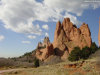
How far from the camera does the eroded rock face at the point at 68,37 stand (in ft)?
346

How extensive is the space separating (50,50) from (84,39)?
30018 mm

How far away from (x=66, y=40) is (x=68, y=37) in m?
5.28

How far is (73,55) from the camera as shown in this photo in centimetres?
6544

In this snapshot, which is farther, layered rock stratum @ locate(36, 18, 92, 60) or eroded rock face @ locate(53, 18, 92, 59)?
eroded rock face @ locate(53, 18, 92, 59)

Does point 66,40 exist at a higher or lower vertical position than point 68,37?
lower

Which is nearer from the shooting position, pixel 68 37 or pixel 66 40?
pixel 66 40

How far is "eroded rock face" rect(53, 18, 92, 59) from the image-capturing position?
346 feet

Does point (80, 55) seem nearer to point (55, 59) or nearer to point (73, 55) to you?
point (73, 55)

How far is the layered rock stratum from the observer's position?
10388cm

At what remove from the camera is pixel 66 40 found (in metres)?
117

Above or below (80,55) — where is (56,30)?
above

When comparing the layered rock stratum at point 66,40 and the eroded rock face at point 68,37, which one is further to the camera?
the eroded rock face at point 68,37

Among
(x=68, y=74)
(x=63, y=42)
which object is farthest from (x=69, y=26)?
(x=68, y=74)

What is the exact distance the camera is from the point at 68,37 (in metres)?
120
